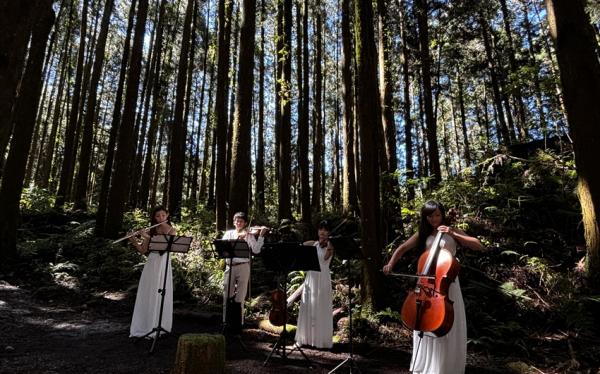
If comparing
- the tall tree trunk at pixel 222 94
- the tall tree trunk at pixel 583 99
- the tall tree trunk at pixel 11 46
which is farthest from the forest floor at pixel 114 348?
the tall tree trunk at pixel 222 94

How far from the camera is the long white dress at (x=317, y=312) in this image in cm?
624

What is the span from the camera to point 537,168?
973 centimetres

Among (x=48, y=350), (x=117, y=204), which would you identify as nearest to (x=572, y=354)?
(x=48, y=350)

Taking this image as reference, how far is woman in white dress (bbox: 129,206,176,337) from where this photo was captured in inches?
253

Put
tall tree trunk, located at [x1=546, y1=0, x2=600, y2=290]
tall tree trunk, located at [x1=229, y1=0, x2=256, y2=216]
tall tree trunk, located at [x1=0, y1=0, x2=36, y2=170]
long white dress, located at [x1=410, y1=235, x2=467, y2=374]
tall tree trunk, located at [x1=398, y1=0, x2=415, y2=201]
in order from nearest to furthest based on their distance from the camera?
tall tree trunk, located at [x1=0, y1=0, x2=36, y2=170] < long white dress, located at [x1=410, y1=235, x2=467, y2=374] < tall tree trunk, located at [x1=546, y1=0, x2=600, y2=290] < tall tree trunk, located at [x1=229, y1=0, x2=256, y2=216] < tall tree trunk, located at [x1=398, y1=0, x2=415, y2=201]

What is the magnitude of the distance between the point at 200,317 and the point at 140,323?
1.67 meters

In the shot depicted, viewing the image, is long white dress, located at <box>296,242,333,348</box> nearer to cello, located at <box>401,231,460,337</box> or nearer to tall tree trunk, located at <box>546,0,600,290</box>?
cello, located at <box>401,231,460,337</box>

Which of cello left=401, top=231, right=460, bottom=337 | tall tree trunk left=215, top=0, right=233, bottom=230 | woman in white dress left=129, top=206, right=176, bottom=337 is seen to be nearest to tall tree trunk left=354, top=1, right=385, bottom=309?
cello left=401, top=231, right=460, bottom=337

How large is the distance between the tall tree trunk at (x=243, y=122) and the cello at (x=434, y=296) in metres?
5.54

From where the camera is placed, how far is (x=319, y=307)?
629cm

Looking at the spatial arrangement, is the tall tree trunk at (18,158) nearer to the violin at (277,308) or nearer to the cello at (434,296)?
the violin at (277,308)

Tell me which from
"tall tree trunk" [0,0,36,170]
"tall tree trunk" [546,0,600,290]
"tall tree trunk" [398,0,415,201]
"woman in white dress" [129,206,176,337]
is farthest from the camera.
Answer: "tall tree trunk" [398,0,415,201]

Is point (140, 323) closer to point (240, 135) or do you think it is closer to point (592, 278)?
point (240, 135)

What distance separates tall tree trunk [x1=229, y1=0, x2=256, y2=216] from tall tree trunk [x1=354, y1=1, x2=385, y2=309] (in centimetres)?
310
